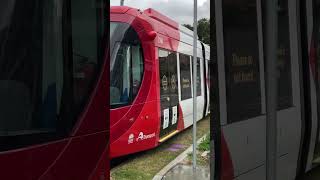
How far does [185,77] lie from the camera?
15.1 meters

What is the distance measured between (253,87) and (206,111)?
604 inches

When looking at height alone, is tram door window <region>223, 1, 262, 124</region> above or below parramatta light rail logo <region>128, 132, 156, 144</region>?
above

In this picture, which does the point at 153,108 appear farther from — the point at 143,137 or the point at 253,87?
the point at 253,87

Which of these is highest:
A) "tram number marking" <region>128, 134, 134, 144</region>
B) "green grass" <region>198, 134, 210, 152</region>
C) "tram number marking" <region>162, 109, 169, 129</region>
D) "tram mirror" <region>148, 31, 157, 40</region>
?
"tram mirror" <region>148, 31, 157, 40</region>

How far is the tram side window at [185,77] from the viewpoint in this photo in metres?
14.6

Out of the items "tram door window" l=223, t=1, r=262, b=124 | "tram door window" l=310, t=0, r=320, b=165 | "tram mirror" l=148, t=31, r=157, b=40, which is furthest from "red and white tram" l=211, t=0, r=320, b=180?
"tram mirror" l=148, t=31, r=157, b=40

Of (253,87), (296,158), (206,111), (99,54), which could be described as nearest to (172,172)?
(296,158)

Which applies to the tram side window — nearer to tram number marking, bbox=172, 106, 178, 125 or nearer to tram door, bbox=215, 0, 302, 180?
tram number marking, bbox=172, 106, 178, 125

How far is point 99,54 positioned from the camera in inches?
128

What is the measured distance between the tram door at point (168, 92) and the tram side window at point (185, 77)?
1.96 ft

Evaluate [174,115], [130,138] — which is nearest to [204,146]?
[174,115]

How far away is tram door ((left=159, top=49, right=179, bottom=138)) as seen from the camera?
12750 millimetres

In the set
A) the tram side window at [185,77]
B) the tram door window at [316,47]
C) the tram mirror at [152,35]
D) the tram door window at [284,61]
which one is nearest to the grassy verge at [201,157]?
the tram side window at [185,77]

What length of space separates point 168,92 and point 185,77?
1.86 metres
